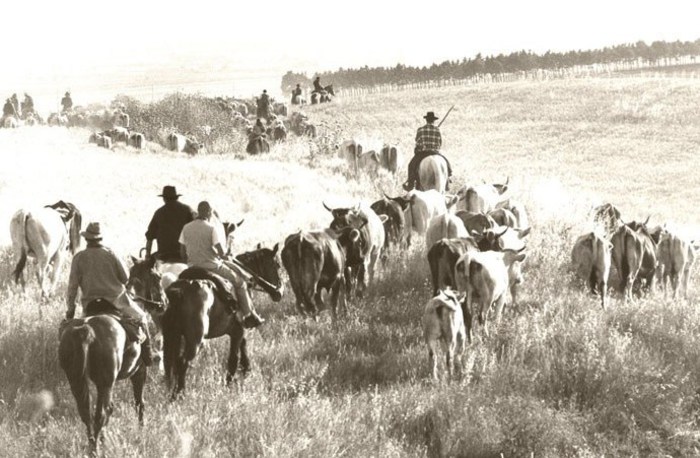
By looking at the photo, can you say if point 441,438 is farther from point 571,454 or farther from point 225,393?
point 225,393

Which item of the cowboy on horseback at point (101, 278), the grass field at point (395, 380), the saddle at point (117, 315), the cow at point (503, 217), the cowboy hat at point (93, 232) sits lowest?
the grass field at point (395, 380)

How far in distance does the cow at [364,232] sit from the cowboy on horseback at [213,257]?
360 centimetres

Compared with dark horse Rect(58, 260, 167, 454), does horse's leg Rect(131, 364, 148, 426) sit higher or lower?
lower

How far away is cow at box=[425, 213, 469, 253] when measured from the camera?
1406 centimetres

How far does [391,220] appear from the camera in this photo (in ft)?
52.3

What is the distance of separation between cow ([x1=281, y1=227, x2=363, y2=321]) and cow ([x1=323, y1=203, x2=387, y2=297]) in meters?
0.56

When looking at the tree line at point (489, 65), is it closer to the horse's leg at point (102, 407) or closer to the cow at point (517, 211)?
the cow at point (517, 211)

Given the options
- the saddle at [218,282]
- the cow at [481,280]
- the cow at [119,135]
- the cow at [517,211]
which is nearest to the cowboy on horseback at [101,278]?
the saddle at [218,282]

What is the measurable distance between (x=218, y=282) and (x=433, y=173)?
1106 cm

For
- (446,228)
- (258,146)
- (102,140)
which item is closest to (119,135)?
(102,140)

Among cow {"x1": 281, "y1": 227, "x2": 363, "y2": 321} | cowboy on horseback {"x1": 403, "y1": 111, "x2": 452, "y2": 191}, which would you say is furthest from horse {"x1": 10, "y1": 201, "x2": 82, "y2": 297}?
cowboy on horseback {"x1": 403, "y1": 111, "x2": 452, "y2": 191}

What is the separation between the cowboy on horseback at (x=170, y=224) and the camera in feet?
39.0

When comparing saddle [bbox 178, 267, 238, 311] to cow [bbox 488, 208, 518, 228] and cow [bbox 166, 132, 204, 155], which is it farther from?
cow [bbox 166, 132, 204, 155]

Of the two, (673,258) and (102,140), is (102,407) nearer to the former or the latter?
(673,258)
